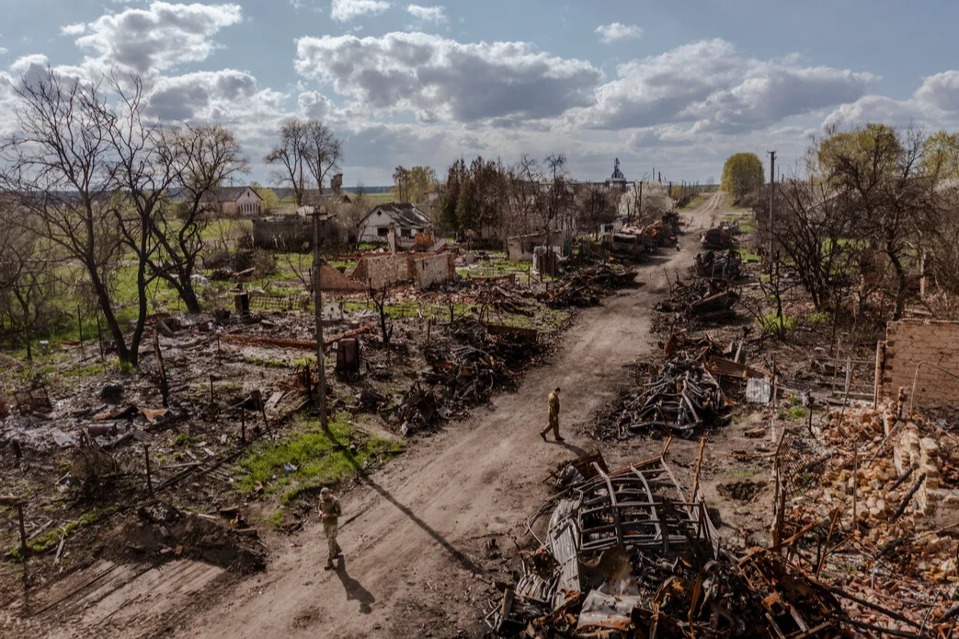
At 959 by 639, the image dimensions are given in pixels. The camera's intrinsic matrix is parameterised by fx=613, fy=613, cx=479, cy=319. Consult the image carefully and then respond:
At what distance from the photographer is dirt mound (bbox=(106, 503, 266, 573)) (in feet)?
33.8

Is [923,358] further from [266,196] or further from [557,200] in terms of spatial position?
[266,196]

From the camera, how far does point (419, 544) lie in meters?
10.8

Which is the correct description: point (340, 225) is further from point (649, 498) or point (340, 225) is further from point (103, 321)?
point (649, 498)

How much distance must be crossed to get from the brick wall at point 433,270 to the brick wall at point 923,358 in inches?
944

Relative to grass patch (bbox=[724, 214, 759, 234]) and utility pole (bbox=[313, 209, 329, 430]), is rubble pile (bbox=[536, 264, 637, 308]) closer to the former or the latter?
utility pole (bbox=[313, 209, 329, 430])

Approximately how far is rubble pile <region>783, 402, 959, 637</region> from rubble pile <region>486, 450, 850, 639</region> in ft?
2.29

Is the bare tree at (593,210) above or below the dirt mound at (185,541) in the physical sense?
above

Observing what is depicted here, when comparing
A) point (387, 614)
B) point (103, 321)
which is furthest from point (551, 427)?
point (103, 321)

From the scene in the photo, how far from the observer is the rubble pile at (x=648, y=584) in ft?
22.7

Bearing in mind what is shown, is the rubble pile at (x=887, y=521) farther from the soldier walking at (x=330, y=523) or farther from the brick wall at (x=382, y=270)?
the brick wall at (x=382, y=270)

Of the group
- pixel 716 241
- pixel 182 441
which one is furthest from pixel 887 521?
pixel 716 241

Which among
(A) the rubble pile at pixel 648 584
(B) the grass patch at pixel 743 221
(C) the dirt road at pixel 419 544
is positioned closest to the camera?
(A) the rubble pile at pixel 648 584

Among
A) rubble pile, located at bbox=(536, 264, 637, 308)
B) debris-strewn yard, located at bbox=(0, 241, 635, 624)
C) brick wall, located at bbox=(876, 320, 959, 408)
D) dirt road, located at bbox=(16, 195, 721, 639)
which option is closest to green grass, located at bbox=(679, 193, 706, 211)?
rubble pile, located at bbox=(536, 264, 637, 308)

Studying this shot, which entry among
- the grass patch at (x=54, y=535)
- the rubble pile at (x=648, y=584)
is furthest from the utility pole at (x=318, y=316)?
the rubble pile at (x=648, y=584)
